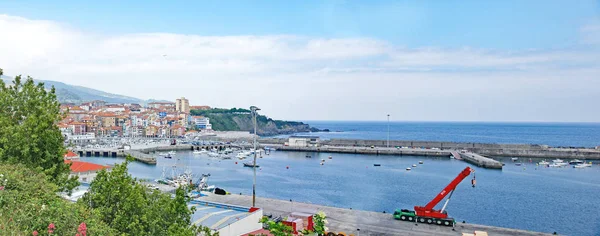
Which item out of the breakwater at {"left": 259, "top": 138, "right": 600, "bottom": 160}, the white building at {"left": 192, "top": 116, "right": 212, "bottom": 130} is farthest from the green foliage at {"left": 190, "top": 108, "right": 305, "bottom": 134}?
the breakwater at {"left": 259, "top": 138, "right": 600, "bottom": 160}

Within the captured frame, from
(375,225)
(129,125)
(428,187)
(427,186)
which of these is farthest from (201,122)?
(375,225)

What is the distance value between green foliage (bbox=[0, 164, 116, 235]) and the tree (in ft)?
4.33

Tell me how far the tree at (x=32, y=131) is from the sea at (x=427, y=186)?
1754cm

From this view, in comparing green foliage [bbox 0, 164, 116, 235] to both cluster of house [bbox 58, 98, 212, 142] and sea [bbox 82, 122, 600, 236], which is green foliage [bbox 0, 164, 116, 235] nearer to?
sea [bbox 82, 122, 600, 236]

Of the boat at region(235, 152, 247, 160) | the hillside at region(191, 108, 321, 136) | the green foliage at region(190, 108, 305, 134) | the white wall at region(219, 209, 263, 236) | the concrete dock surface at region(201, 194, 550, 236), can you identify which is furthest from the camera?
the hillside at region(191, 108, 321, 136)

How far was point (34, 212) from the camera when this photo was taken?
5633mm

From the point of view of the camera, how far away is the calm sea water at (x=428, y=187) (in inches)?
887

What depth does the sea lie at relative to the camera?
73.9 ft

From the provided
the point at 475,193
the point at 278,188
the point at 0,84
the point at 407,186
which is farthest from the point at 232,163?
the point at 0,84

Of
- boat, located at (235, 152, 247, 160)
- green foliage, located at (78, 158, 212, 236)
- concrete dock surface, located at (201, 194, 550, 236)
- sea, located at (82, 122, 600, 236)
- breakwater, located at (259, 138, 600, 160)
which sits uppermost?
green foliage, located at (78, 158, 212, 236)

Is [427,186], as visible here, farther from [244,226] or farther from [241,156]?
[241,156]

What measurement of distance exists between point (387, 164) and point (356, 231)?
3152 centimetres

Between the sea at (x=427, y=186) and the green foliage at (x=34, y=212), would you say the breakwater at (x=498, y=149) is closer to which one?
the sea at (x=427, y=186)

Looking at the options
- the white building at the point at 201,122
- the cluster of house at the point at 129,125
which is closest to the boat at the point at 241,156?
the cluster of house at the point at 129,125
